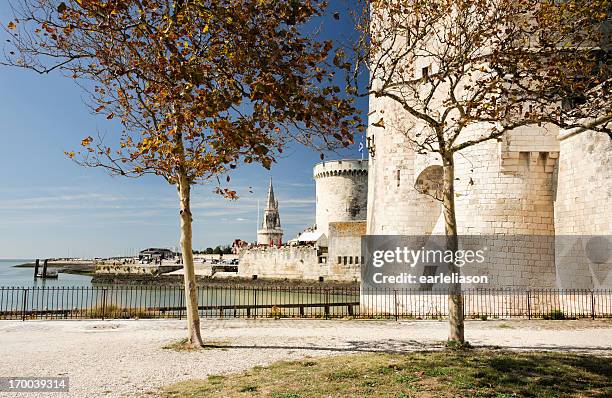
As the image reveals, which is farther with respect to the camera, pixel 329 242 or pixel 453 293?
pixel 329 242

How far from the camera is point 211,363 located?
30.5 ft

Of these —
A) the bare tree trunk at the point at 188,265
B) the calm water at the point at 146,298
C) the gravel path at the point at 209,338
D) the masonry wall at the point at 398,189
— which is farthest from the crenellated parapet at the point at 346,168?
the bare tree trunk at the point at 188,265

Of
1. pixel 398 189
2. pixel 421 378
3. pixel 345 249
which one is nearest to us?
pixel 421 378

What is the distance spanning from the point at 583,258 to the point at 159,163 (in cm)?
1313

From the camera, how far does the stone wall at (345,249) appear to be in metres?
39.4

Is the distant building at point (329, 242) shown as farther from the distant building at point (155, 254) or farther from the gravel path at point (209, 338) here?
the distant building at point (155, 254)

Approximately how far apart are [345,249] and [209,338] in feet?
93.6

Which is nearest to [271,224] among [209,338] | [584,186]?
[584,186]

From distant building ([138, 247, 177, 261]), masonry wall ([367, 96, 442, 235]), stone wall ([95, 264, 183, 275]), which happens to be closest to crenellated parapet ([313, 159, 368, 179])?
masonry wall ([367, 96, 442, 235])

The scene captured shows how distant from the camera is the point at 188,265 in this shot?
36.7 ft

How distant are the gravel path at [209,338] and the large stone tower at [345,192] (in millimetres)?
36599

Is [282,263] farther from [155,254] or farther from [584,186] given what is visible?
[155,254]

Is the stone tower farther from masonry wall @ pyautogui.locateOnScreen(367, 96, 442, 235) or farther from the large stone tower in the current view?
masonry wall @ pyautogui.locateOnScreen(367, 96, 442, 235)

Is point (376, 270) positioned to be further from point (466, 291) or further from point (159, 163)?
point (159, 163)
